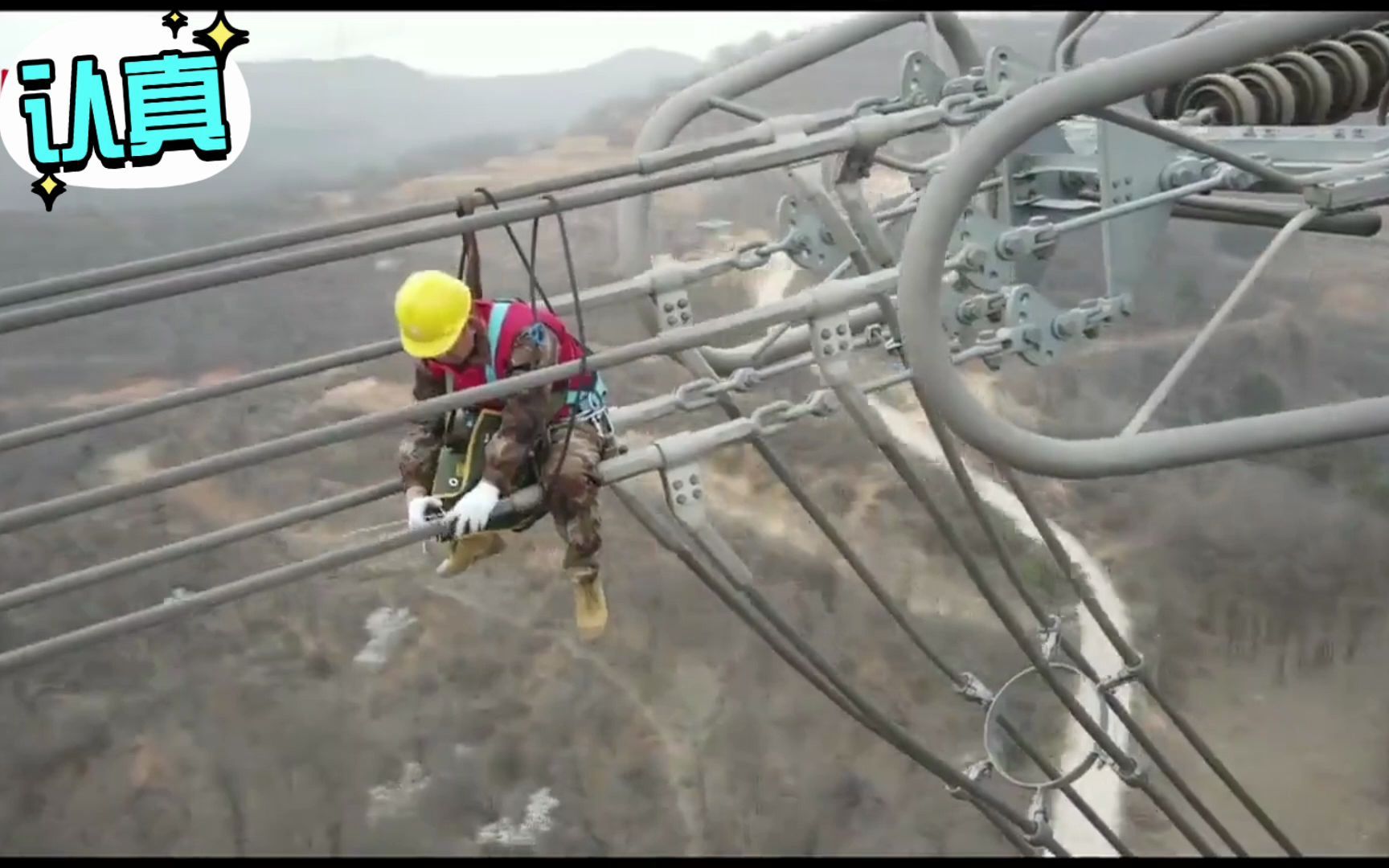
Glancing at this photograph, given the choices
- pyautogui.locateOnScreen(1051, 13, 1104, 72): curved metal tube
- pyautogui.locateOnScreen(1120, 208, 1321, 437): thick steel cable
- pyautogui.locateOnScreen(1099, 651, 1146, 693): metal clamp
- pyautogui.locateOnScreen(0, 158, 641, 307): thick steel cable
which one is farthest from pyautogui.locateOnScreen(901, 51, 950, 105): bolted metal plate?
pyautogui.locateOnScreen(1099, 651, 1146, 693): metal clamp

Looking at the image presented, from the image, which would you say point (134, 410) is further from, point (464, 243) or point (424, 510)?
point (464, 243)

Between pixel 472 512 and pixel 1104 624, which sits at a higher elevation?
pixel 472 512

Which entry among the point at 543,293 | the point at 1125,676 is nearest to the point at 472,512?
the point at 543,293

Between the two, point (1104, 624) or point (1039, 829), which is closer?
point (1039, 829)

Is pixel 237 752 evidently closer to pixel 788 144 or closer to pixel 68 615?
pixel 68 615

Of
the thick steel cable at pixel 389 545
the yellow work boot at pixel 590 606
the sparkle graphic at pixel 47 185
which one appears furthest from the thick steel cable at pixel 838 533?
the sparkle graphic at pixel 47 185

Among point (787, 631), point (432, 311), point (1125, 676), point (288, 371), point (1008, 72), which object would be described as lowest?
point (1125, 676)
